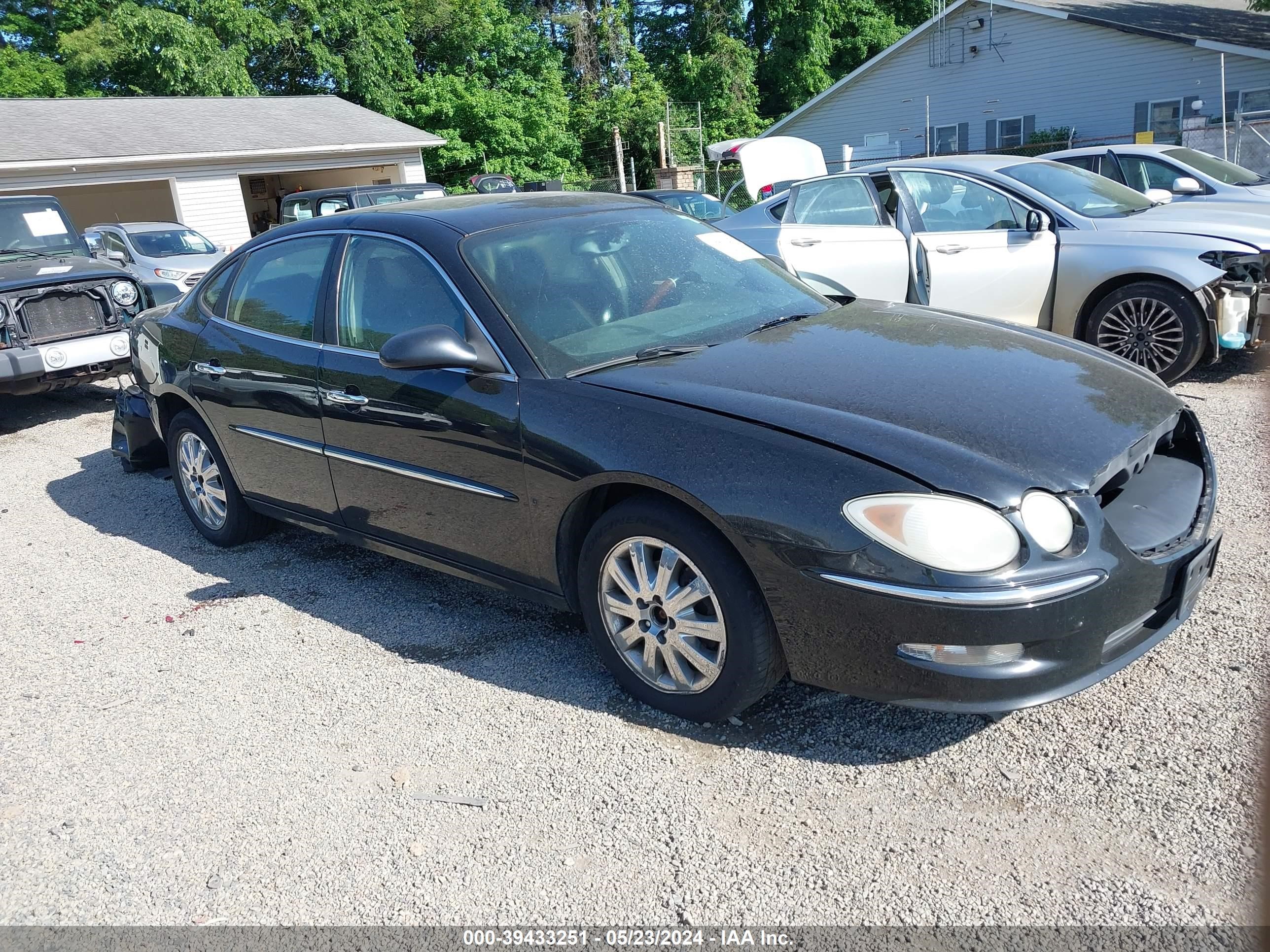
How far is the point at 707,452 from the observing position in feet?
9.70

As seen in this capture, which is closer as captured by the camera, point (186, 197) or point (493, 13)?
point (186, 197)

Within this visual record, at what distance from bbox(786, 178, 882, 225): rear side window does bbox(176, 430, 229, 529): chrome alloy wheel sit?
5.01 metres

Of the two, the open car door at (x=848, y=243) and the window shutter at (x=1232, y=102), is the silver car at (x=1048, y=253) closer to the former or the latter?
the open car door at (x=848, y=243)

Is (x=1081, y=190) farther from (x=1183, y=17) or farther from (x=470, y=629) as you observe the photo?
(x=1183, y=17)

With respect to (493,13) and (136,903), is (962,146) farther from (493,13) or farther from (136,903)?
(136,903)

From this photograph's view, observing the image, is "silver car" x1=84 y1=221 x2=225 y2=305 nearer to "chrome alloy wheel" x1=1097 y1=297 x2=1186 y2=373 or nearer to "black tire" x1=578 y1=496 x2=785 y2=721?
"chrome alloy wheel" x1=1097 y1=297 x2=1186 y2=373

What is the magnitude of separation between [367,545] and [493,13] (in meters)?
35.6

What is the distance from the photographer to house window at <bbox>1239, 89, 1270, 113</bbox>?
901 inches

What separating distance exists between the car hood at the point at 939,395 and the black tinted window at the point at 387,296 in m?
0.76

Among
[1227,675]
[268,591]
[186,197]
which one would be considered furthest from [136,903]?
[186,197]

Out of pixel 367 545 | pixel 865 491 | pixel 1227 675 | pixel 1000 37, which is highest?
pixel 1000 37

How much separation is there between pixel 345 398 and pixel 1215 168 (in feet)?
35.7

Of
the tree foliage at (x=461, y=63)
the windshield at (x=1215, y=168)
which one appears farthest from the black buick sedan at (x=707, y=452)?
the tree foliage at (x=461, y=63)

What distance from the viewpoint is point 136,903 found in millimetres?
2699
